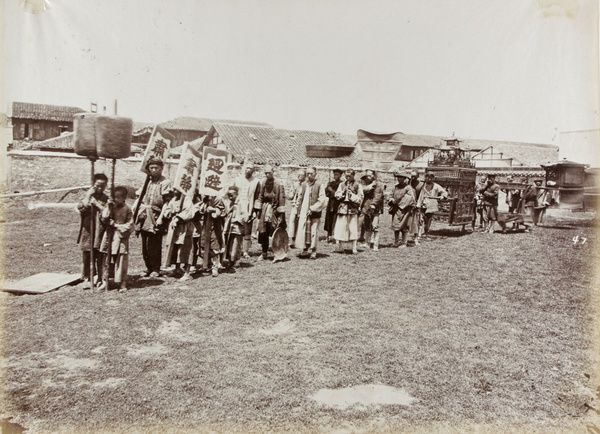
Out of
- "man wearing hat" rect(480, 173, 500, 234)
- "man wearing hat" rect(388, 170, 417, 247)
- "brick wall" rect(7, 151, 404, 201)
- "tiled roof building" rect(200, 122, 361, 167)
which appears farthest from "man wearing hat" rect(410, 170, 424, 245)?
"tiled roof building" rect(200, 122, 361, 167)

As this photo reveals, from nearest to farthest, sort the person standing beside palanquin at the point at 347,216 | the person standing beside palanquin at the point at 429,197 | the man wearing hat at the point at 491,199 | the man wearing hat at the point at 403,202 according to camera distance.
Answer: the person standing beside palanquin at the point at 347,216
the man wearing hat at the point at 403,202
the person standing beside palanquin at the point at 429,197
the man wearing hat at the point at 491,199

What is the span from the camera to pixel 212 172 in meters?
7.32

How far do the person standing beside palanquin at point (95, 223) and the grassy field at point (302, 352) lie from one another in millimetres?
428

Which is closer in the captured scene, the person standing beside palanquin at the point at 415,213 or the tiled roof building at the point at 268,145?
the person standing beside palanquin at the point at 415,213

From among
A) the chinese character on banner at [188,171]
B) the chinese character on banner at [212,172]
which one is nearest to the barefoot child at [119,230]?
the chinese character on banner at [188,171]

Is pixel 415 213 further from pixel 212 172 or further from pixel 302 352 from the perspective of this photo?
pixel 302 352

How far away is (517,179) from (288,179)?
1154cm

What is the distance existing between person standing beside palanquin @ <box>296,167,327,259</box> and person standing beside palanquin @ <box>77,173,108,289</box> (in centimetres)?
401

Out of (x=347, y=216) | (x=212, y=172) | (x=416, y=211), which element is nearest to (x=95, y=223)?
(x=212, y=172)

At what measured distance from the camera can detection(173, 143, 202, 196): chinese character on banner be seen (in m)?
7.13

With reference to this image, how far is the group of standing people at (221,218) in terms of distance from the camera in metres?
6.68

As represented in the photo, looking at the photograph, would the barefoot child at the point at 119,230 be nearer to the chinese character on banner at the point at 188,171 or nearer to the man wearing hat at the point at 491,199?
the chinese character on banner at the point at 188,171

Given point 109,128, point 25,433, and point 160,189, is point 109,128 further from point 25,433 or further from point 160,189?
point 25,433

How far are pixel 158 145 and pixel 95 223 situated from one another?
1494 mm
